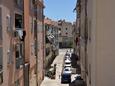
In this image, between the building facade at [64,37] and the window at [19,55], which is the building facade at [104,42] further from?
the building facade at [64,37]

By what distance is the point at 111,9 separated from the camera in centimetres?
1456

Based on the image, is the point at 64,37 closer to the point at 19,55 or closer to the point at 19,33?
the point at 19,55

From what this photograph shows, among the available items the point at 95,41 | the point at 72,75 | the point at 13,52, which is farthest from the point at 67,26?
the point at 95,41

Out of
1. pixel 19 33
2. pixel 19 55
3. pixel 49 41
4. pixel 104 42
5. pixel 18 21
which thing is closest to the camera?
pixel 104 42

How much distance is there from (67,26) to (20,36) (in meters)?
90.8

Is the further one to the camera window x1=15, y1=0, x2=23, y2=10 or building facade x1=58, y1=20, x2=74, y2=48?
building facade x1=58, y1=20, x2=74, y2=48

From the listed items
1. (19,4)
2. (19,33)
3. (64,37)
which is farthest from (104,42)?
(64,37)

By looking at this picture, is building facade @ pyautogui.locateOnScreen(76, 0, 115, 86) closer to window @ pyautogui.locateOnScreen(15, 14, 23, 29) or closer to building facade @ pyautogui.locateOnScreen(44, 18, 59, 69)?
window @ pyautogui.locateOnScreen(15, 14, 23, 29)

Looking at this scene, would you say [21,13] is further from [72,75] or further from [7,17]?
[72,75]

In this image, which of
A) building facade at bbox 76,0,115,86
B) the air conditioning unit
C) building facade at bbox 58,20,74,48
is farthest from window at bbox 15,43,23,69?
building facade at bbox 58,20,74,48

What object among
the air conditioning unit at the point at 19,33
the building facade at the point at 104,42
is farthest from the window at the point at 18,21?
the building facade at the point at 104,42

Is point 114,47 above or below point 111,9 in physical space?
below

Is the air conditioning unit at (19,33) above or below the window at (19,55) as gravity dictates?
above

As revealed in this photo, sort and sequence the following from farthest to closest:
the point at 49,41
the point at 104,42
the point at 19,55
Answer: the point at 49,41 → the point at 19,55 → the point at 104,42
